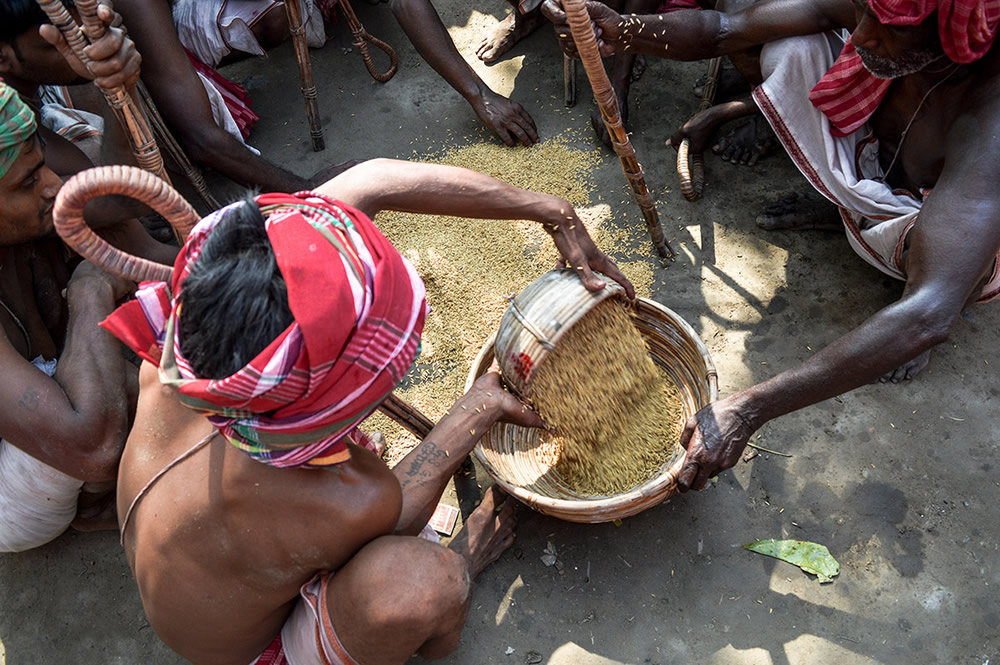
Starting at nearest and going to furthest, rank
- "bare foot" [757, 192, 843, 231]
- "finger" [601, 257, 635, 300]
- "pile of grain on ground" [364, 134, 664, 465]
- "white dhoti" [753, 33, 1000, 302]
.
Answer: "finger" [601, 257, 635, 300], "white dhoti" [753, 33, 1000, 302], "pile of grain on ground" [364, 134, 664, 465], "bare foot" [757, 192, 843, 231]

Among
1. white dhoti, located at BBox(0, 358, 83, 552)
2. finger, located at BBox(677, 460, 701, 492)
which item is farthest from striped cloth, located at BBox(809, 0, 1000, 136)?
white dhoti, located at BBox(0, 358, 83, 552)

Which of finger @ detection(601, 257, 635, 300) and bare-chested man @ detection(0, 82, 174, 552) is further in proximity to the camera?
finger @ detection(601, 257, 635, 300)

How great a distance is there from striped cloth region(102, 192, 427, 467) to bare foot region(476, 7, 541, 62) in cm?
267

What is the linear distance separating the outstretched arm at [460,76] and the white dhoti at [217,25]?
519mm

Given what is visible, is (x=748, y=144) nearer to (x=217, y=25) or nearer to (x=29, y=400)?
(x=217, y=25)

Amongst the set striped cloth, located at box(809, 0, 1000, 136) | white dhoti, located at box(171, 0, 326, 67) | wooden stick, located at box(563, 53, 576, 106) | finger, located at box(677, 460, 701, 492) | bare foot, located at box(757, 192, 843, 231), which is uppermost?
striped cloth, located at box(809, 0, 1000, 136)

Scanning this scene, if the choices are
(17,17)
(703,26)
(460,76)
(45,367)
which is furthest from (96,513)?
(703,26)

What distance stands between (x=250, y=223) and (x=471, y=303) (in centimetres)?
168

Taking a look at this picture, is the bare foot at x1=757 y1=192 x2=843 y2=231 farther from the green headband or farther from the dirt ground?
the green headband

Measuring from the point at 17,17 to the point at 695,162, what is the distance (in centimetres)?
250

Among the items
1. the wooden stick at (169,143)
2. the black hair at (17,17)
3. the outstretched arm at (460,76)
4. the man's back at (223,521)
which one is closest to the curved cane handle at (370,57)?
the outstretched arm at (460,76)

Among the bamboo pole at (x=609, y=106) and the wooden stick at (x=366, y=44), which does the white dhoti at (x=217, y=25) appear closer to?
the wooden stick at (x=366, y=44)

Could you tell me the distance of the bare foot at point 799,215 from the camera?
3127mm

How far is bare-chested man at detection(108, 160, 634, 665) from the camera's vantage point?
1419 mm
